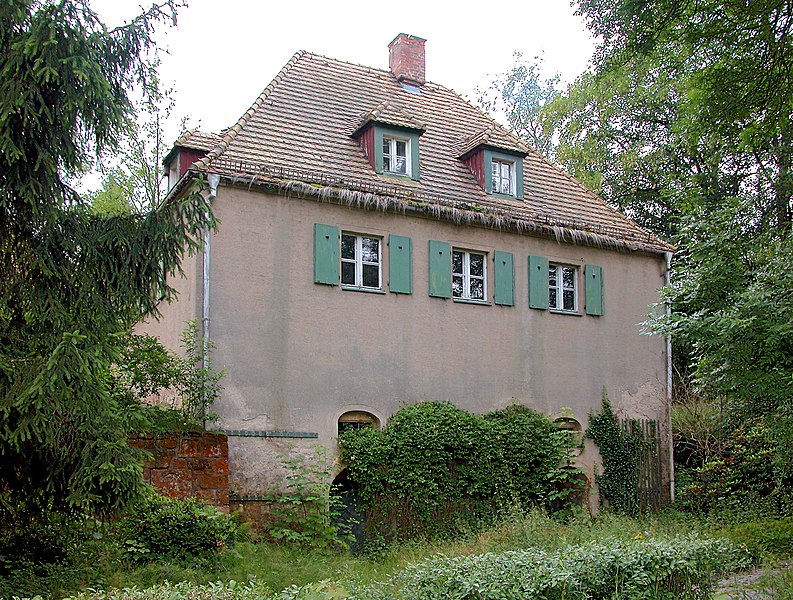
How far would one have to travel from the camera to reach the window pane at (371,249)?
54.4 feet

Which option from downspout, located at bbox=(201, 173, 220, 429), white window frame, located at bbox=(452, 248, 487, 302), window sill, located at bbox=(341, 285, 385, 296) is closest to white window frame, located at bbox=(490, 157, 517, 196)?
white window frame, located at bbox=(452, 248, 487, 302)

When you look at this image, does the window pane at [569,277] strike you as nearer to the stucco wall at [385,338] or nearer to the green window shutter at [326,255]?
the stucco wall at [385,338]

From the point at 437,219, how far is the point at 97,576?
9.88m

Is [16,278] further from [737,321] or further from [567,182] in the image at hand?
[567,182]

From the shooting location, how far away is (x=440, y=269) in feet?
56.2

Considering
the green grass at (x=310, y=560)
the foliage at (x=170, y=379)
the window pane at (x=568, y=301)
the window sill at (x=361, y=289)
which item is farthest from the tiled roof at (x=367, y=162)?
the green grass at (x=310, y=560)

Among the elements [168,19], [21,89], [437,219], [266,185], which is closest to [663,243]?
[437,219]

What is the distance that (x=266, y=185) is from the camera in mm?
15477

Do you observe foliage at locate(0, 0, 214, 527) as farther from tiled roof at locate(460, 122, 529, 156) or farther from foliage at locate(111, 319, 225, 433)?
tiled roof at locate(460, 122, 529, 156)

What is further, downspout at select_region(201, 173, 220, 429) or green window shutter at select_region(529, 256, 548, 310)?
green window shutter at select_region(529, 256, 548, 310)

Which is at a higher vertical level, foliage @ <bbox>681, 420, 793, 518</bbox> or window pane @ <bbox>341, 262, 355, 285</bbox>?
window pane @ <bbox>341, 262, 355, 285</bbox>

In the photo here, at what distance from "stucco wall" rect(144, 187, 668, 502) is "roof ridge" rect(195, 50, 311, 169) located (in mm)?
621

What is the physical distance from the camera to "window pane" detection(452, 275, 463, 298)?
17.5 m

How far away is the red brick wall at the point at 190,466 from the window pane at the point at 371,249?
15.8 feet
